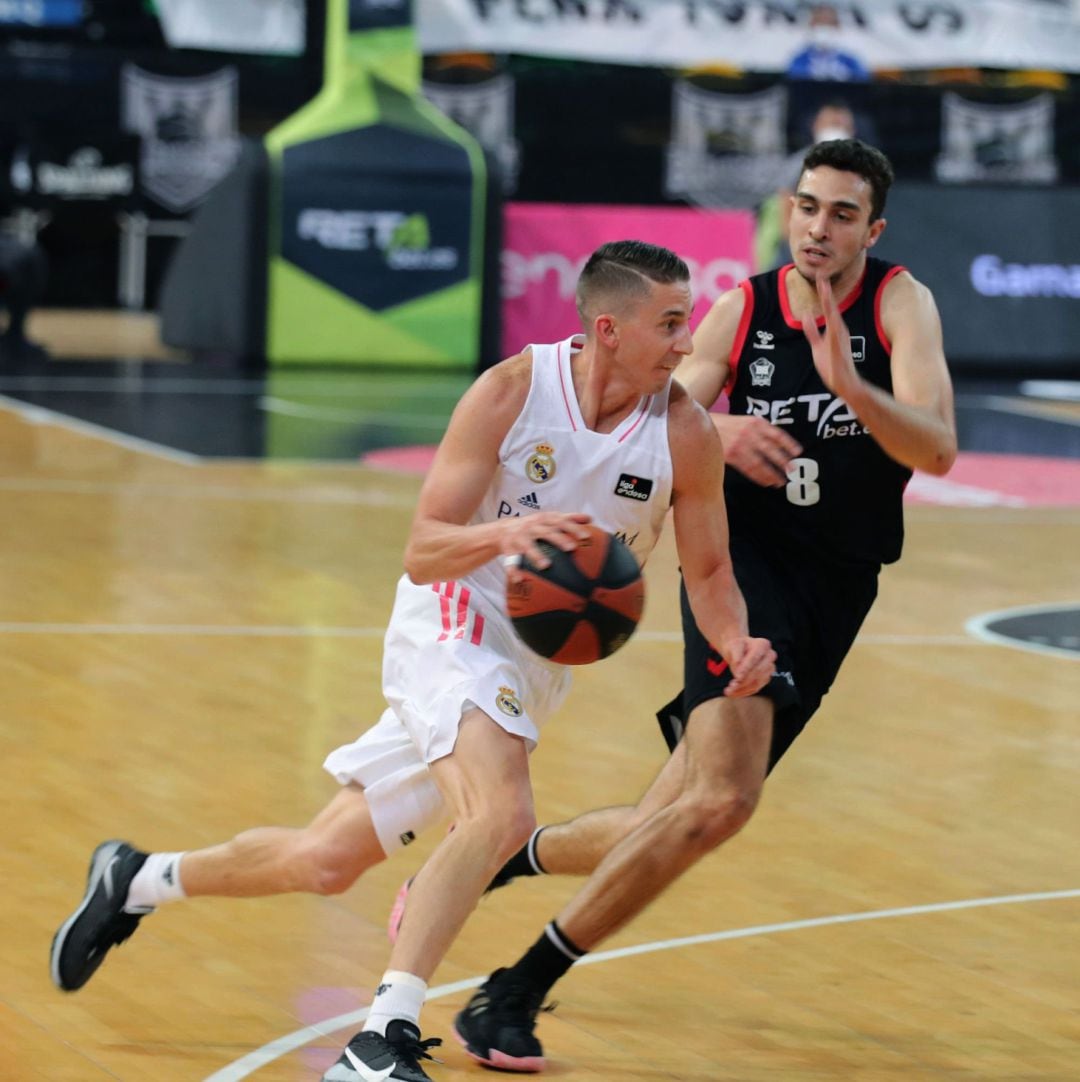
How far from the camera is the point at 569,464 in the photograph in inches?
195

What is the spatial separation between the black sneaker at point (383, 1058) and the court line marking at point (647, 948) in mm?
369

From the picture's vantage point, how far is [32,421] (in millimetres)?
15898

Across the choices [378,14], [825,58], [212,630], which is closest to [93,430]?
[378,14]

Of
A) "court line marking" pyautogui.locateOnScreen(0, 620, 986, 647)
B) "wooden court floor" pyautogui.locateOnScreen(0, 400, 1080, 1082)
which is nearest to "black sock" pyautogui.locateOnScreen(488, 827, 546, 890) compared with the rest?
"wooden court floor" pyautogui.locateOnScreen(0, 400, 1080, 1082)

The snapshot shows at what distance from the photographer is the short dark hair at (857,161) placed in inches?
217

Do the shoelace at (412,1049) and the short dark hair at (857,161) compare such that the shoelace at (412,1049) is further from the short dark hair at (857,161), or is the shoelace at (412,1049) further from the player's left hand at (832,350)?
the short dark hair at (857,161)

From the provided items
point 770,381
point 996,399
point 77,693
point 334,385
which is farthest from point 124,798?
point 996,399

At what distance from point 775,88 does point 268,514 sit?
1454 centimetres

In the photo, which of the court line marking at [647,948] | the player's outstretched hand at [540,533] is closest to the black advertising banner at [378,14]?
the court line marking at [647,948]

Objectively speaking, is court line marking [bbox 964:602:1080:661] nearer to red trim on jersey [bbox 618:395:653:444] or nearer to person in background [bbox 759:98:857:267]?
person in background [bbox 759:98:857:267]

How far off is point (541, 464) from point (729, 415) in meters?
0.71

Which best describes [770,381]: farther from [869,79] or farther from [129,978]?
[869,79]

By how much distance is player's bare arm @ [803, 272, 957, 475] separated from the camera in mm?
5152

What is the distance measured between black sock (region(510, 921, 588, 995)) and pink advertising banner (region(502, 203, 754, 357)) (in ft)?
49.5
